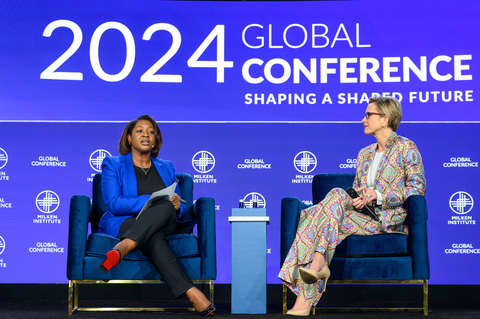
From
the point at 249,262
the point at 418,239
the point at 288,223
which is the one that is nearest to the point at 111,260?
the point at 249,262

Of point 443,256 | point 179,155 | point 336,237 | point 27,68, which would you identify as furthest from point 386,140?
point 27,68

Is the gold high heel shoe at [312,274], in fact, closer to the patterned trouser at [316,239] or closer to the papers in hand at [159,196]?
the patterned trouser at [316,239]

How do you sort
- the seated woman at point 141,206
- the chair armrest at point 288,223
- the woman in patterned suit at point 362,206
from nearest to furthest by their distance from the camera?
the seated woman at point 141,206, the woman in patterned suit at point 362,206, the chair armrest at point 288,223

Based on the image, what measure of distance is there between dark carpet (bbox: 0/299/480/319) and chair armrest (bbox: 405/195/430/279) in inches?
10.0

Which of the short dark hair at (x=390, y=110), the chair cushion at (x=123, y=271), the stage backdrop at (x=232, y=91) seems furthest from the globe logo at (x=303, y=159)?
the chair cushion at (x=123, y=271)

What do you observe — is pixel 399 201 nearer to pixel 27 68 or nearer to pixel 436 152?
pixel 436 152

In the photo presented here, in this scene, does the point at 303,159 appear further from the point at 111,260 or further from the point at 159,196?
the point at 111,260

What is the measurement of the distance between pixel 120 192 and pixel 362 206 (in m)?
1.43

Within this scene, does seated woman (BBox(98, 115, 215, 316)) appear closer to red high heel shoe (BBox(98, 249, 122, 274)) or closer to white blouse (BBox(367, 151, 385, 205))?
red high heel shoe (BBox(98, 249, 122, 274))

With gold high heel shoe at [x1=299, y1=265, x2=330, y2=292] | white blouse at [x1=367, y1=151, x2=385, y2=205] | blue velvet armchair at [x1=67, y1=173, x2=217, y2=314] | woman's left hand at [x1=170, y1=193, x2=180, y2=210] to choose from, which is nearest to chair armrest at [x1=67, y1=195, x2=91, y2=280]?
blue velvet armchair at [x1=67, y1=173, x2=217, y2=314]

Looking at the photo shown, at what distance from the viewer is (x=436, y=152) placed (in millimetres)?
3928

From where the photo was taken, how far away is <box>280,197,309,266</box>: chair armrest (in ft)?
9.09

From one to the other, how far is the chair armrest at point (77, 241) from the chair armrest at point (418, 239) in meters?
1.81

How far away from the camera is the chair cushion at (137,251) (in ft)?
8.89
